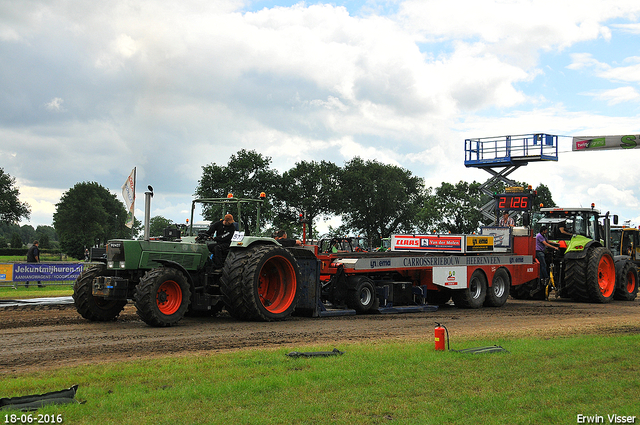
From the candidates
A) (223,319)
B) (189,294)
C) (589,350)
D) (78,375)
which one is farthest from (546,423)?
(223,319)

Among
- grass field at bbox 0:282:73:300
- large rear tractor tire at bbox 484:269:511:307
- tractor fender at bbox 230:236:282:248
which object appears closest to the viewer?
tractor fender at bbox 230:236:282:248

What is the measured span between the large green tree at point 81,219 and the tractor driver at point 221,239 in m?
76.5

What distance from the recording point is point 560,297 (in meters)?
20.1

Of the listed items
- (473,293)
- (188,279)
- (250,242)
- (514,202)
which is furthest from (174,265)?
(514,202)

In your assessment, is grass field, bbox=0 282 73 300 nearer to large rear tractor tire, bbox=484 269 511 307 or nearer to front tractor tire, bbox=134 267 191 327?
front tractor tire, bbox=134 267 191 327

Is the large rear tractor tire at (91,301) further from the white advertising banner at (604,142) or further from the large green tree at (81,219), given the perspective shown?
the large green tree at (81,219)

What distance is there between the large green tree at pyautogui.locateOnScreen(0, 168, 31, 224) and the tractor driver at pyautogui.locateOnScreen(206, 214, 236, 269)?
74939 millimetres

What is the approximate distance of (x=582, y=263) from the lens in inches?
713

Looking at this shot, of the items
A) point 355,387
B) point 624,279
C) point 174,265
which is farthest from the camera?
point 624,279

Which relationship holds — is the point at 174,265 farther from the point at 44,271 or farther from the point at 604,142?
the point at 44,271

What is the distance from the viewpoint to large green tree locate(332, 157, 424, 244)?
68.5 meters

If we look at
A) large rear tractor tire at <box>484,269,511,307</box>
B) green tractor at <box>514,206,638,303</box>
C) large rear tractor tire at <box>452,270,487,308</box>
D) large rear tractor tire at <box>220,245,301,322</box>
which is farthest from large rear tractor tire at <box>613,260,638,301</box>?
large rear tractor tire at <box>220,245,301,322</box>

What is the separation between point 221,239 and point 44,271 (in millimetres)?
14430

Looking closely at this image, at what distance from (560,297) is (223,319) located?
12.2 m
